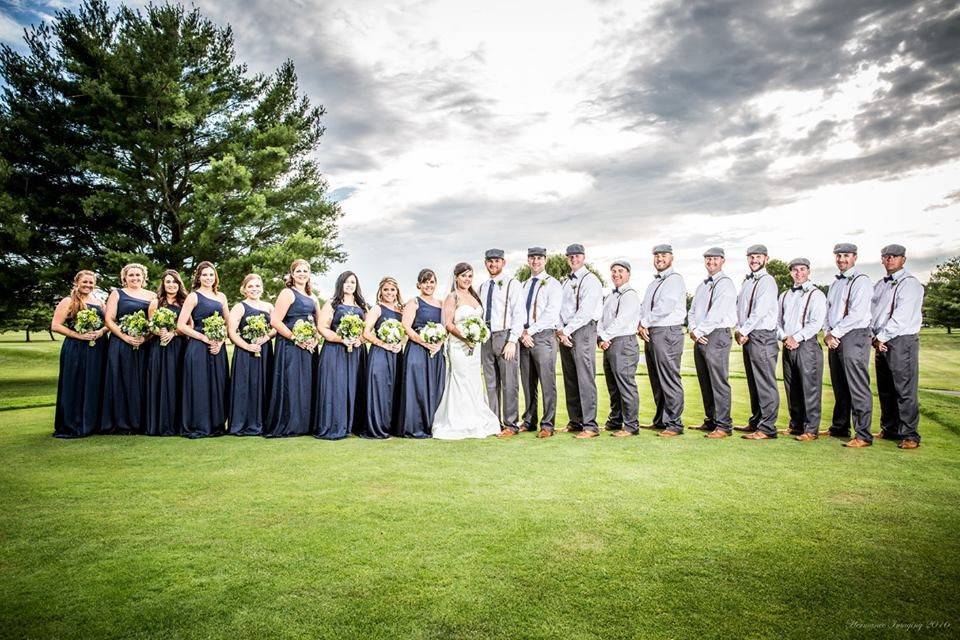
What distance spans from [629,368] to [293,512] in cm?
565

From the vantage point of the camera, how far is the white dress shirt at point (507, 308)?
28.7 feet

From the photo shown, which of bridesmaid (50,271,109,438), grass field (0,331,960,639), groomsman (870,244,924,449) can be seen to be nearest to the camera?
grass field (0,331,960,639)

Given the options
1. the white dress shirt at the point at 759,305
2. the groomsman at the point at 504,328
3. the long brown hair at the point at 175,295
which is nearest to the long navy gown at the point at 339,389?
the groomsman at the point at 504,328

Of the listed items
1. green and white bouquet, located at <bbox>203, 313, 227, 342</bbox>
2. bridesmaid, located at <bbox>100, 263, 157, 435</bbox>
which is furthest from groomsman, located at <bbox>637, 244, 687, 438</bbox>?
bridesmaid, located at <bbox>100, 263, 157, 435</bbox>

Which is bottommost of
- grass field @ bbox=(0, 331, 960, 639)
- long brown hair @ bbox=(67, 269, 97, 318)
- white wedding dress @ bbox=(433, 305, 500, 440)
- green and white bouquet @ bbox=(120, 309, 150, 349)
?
grass field @ bbox=(0, 331, 960, 639)

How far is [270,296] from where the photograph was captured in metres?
22.6

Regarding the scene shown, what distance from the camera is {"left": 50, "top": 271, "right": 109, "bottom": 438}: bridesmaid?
838 centimetres

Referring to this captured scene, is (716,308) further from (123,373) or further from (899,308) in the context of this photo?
(123,373)

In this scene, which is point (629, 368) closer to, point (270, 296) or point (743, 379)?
point (743, 379)

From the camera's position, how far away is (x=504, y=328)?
28.9ft

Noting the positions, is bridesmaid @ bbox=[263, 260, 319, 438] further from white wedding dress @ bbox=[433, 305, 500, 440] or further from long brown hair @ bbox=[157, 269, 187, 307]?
white wedding dress @ bbox=[433, 305, 500, 440]

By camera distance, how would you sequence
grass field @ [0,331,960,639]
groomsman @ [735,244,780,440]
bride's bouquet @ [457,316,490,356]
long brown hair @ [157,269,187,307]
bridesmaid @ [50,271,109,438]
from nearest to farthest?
grass field @ [0,331,960,639]
groomsman @ [735,244,780,440]
bridesmaid @ [50,271,109,438]
bride's bouquet @ [457,316,490,356]
long brown hair @ [157,269,187,307]

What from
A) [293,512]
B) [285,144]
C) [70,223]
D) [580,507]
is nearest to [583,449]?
[580,507]

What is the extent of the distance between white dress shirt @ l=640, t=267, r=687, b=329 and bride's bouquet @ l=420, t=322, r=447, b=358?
10.9 ft
